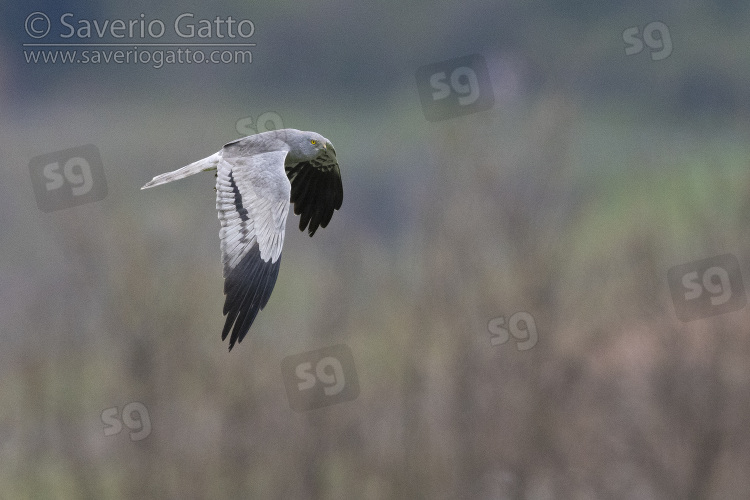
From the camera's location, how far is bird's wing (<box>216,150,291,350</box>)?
5.32 metres

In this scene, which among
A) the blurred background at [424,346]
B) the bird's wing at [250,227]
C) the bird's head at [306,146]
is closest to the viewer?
the bird's wing at [250,227]

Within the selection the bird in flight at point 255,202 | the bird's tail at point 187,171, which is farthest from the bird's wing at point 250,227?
the bird's tail at point 187,171

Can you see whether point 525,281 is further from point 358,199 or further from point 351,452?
point 358,199

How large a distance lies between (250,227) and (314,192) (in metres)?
1.10

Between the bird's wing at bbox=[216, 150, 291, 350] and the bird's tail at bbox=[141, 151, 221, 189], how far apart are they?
6.4 inches

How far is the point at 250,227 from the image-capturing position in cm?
560

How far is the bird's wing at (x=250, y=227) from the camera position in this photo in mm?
5324

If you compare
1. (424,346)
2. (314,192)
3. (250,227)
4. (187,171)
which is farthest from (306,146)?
(424,346)

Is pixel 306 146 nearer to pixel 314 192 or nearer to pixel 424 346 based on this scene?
pixel 314 192

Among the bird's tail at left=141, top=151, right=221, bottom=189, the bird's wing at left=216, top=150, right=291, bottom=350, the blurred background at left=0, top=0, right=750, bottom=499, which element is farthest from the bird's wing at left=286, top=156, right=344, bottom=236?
the blurred background at left=0, top=0, right=750, bottom=499

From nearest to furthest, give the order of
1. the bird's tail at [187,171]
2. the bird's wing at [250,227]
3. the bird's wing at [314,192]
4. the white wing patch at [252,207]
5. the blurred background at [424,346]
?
the bird's wing at [250,227] < the white wing patch at [252,207] < the bird's tail at [187,171] < the bird's wing at [314,192] < the blurred background at [424,346]

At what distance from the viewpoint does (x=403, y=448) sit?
19953 mm

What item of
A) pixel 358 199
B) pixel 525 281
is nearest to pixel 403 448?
pixel 525 281

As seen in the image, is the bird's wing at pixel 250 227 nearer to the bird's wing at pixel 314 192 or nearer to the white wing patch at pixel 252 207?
the white wing patch at pixel 252 207
